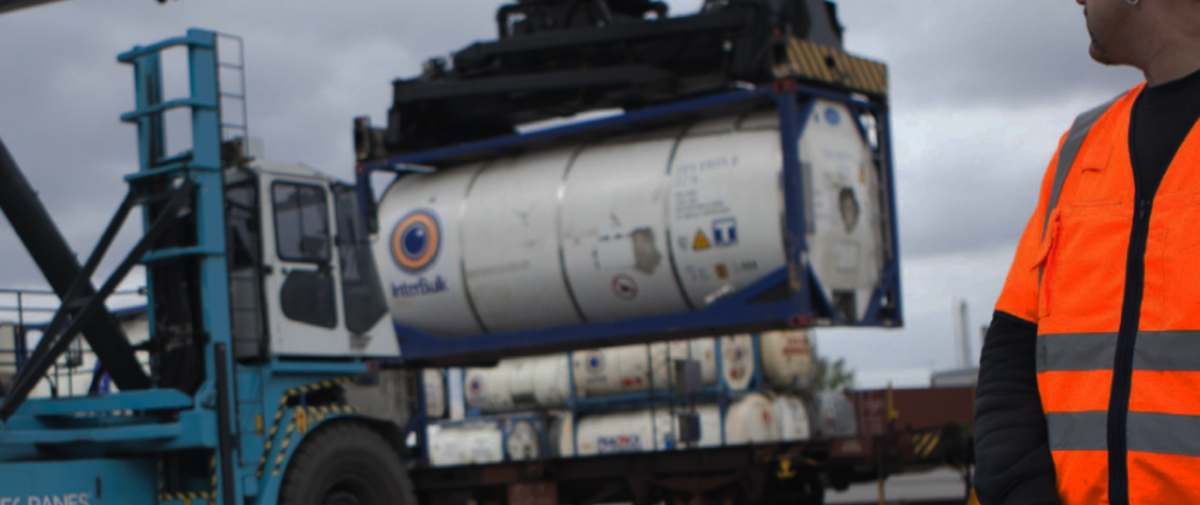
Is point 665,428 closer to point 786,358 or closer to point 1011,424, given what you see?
point 786,358

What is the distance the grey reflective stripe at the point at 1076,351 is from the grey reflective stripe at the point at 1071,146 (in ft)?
0.65

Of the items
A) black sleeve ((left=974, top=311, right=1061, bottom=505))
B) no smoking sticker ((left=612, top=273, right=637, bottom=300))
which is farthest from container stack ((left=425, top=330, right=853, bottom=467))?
black sleeve ((left=974, top=311, right=1061, bottom=505))

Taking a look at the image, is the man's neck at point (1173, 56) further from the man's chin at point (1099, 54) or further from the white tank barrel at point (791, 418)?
the white tank barrel at point (791, 418)

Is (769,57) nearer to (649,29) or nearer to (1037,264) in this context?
(649,29)

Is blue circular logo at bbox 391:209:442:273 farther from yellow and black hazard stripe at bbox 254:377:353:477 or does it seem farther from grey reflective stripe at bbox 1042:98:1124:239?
grey reflective stripe at bbox 1042:98:1124:239

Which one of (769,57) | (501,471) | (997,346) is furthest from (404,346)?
(997,346)

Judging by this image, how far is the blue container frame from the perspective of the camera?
11.6 metres

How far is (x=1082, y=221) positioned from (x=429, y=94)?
499 inches

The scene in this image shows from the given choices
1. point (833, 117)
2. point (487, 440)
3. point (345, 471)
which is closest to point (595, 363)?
point (487, 440)

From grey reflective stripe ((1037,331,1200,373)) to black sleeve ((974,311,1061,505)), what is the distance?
9 centimetres

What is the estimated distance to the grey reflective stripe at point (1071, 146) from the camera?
2.04m

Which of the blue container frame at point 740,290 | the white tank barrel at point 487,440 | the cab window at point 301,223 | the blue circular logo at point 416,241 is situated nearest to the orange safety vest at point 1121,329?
the cab window at point 301,223

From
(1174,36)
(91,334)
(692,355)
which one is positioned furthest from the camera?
(692,355)

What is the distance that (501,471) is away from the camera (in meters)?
14.0
